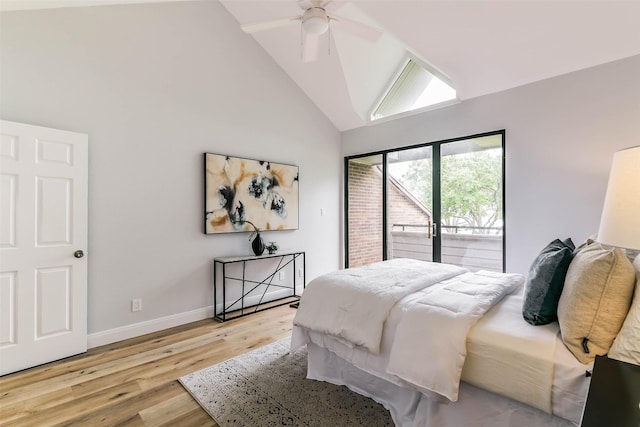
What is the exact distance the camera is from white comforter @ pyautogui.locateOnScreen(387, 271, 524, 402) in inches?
56.7

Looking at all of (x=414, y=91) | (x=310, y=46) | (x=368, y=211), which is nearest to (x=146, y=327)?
(x=310, y=46)

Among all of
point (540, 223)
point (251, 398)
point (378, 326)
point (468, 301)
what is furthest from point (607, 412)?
point (540, 223)

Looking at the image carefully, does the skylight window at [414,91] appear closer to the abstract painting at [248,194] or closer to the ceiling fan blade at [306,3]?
the abstract painting at [248,194]

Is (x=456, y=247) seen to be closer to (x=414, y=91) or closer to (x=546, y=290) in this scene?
(x=414, y=91)

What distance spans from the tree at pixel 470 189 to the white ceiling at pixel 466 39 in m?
0.77

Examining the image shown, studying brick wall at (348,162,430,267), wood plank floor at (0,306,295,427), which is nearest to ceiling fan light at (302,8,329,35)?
wood plank floor at (0,306,295,427)

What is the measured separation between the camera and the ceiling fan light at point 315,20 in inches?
82.7

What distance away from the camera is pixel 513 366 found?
4.41ft

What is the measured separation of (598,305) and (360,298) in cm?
115

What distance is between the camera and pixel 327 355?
219 cm

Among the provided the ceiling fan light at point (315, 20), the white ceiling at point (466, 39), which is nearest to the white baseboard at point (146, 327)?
the white ceiling at point (466, 39)

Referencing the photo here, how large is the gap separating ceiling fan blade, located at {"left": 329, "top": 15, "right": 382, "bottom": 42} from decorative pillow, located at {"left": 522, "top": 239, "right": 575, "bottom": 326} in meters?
2.00

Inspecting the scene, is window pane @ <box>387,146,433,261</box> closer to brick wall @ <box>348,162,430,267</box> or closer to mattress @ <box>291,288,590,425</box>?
brick wall @ <box>348,162,430,267</box>

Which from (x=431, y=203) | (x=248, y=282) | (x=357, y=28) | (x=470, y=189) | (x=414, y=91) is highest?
(x=414, y=91)
